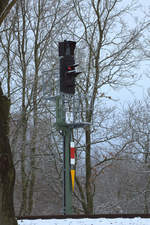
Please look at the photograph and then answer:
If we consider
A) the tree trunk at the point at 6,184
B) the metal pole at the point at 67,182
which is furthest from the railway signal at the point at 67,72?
the tree trunk at the point at 6,184

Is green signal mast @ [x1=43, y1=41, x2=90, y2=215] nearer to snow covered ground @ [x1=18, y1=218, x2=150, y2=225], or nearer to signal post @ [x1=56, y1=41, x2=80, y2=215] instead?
signal post @ [x1=56, y1=41, x2=80, y2=215]

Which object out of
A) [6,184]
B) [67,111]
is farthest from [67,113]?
[6,184]

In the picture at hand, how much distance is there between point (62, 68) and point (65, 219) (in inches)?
136

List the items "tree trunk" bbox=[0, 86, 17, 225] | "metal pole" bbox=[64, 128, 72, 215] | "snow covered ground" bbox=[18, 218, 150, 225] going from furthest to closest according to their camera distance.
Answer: "metal pole" bbox=[64, 128, 72, 215], "snow covered ground" bbox=[18, 218, 150, 225], "tree trunk" bbox=[0, 86, 17, 225]

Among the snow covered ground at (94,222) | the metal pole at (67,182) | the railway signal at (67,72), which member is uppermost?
the railway signal at (67,72)

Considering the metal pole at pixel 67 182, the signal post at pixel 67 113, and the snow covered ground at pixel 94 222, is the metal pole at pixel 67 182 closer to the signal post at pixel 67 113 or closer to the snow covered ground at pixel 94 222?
the signal post at pixel 67 113

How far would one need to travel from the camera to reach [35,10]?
66.5 ft

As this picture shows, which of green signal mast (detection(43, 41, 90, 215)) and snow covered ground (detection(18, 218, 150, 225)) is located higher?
green signal mast (detection(43, 41, 90, 215))

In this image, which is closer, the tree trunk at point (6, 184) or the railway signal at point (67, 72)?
the tree trunk at point (6, 184)

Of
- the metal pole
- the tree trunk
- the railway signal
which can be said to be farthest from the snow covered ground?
the railway signal

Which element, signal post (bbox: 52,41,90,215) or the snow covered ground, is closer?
the snow covered ground

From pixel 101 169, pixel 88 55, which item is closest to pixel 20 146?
pixel 101 169

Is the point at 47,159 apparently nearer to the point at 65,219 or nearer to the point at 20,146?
the point at 20,146

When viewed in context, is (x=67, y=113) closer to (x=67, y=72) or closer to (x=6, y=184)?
(x=67, y=72)
